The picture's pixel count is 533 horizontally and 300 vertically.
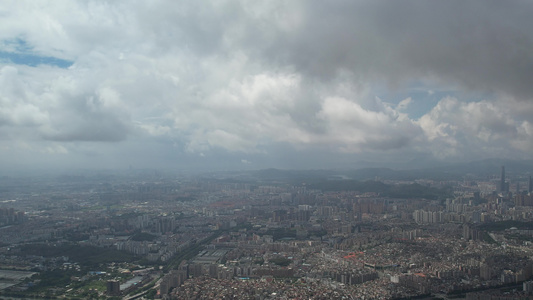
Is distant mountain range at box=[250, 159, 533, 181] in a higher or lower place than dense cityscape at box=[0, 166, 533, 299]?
higher

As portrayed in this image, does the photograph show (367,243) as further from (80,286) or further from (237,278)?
(80,286)

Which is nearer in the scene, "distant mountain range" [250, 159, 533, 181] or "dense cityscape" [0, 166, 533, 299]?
"dense cityscape" [0, 166, 533, 299]

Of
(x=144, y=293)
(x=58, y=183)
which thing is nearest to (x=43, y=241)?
(x=144, y=293)

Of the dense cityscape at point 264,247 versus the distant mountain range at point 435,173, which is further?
the distant mountain range at point 435,173

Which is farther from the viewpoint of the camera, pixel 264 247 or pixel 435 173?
pixel 435 173

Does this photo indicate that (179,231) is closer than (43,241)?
No

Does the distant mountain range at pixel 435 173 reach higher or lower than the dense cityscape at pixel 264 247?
higher

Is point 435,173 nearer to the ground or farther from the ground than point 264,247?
farther from the ground

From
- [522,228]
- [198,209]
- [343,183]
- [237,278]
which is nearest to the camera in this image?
[237,278]
